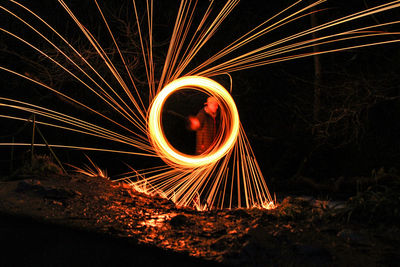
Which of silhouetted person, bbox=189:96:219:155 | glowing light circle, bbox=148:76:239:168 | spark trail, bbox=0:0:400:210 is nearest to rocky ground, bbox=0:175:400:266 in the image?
glowing light circle, bbox=148:76:239:168

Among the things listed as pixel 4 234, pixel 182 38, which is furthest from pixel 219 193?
pixel 4 234

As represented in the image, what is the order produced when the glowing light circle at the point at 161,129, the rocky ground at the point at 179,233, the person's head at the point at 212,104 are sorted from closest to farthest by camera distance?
the rocky ground at the point at 179,233 → the glowing light circle at the point at 161,129 → the person's head at the point at 212,104

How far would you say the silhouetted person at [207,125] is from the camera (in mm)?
8258

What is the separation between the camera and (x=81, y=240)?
15.2ft

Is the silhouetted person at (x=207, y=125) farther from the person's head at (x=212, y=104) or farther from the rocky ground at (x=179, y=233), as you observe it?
the rocky ground at (x=179, y=233)

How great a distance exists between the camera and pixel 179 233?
16.6 ft

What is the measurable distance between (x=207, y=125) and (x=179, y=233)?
11.7 feet

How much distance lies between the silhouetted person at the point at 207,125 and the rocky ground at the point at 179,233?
6.79 ft

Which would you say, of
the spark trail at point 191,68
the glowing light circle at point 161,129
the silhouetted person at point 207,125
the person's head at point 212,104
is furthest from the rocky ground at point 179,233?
the person's head at point 212,104

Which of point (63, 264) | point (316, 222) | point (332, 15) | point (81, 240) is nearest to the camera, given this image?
point (63, 264)

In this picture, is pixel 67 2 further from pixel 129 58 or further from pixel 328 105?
pixel 328 105

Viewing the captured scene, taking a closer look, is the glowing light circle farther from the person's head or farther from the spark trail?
the person's head

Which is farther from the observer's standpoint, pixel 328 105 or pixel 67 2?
pixel 67 2

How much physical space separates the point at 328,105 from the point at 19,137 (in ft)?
33.4
